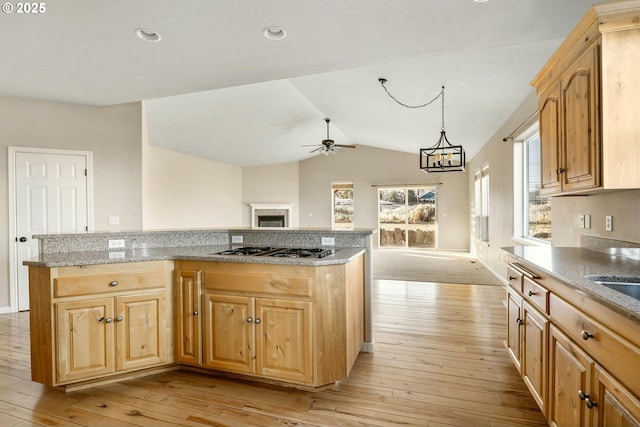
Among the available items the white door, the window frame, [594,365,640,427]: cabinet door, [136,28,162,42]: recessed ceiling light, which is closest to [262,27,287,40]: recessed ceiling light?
[136,28,162,42]: recessed ceiling light

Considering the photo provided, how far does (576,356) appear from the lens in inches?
52.7

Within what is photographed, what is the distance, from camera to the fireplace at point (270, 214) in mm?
10805

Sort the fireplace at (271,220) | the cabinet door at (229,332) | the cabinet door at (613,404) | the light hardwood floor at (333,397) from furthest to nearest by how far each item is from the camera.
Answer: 1. the fireplace at (271,220)
2. the cabinet door at (229,332)
3. the light hardwood floor at (333,397)
4. the cabinet door at (613,404)

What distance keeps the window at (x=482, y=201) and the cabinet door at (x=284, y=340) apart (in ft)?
19.9

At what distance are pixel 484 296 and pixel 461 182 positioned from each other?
239 inches

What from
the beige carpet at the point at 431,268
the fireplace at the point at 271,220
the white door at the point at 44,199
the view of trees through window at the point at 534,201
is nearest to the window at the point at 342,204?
the fireplace at the point at 271,220

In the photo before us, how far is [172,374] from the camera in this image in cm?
245

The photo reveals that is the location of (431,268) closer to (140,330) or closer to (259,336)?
(259,336)

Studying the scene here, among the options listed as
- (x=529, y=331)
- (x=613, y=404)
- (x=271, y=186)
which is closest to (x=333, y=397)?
(x=529, y=331)

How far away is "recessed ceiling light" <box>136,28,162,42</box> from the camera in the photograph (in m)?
2.38

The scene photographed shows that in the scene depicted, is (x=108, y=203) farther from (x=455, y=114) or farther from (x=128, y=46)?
(x=455, y=114)

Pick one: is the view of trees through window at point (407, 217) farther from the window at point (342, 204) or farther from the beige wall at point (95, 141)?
the beige wall at point (95, 141)

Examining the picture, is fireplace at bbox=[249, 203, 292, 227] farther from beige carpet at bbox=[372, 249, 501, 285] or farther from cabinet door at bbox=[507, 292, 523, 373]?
cabinet door at bbox=[507, 292, 523, 373]

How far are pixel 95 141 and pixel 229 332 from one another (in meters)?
3.62
